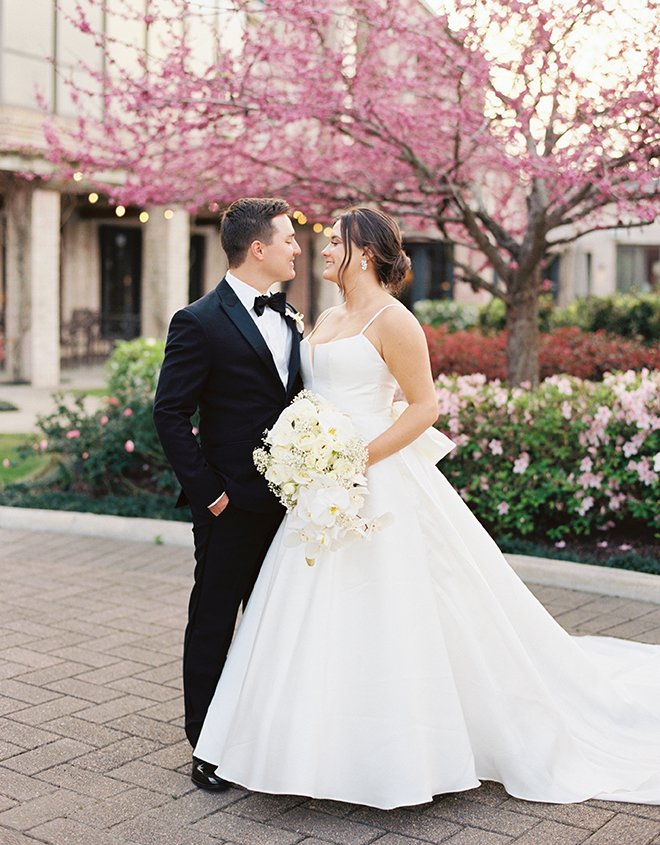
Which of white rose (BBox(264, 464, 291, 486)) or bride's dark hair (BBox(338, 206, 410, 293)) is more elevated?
bride's dark hair (BBox(338, 206, 410, 293))

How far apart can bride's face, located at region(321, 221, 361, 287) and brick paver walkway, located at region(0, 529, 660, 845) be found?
1815 millimetres

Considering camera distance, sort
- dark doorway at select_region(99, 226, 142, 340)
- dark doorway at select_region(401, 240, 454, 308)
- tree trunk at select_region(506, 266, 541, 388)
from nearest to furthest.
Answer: tree trunk at select_region(506, 266, 541, 388) → dark doorway at select_region(99, 226, 142, 340) → dark doorway at select_region(401, 240, 454, 308)

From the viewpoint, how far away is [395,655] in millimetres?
3131

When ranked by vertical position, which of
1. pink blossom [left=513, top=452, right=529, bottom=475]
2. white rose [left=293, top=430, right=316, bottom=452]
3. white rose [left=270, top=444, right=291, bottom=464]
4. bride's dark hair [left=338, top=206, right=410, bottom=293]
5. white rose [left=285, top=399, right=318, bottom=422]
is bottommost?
pink blossom [left=513, top=452, right=529, bottom=475]

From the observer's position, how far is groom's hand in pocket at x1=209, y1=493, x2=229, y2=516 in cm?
328

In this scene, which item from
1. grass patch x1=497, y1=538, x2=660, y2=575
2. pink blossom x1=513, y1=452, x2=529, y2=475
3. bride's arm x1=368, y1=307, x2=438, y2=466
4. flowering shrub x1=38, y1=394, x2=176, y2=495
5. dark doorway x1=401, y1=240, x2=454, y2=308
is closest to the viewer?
bride's arm x1=368, y1=307, x2=438, y2=466

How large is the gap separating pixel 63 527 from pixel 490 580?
14.4 feet

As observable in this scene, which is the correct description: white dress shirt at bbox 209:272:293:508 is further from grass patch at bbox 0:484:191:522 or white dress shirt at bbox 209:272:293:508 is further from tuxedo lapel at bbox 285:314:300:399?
grass patch at bbox 0:484:191:522

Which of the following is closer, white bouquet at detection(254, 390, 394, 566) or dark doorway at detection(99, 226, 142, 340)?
white bouquet at detection(254, 390, 394, 566)

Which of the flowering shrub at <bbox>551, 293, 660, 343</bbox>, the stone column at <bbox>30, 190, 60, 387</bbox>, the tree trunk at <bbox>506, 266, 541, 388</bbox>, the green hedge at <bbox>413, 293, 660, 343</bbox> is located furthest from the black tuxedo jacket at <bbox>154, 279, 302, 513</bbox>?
the stone column at <bbox>30, 190, 60, 387</bbox>

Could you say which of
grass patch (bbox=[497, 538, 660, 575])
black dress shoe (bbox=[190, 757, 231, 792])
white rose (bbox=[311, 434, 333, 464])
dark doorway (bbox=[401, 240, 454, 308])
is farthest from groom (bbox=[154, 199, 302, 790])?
dark doorway (bbox=[401, 240, 454, 308])

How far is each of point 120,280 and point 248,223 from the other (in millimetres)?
20564

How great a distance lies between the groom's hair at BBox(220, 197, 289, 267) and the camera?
335 centimetres

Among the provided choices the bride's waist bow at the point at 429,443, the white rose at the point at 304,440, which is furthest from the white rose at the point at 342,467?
the bride's waist bow at the point at 429,443
